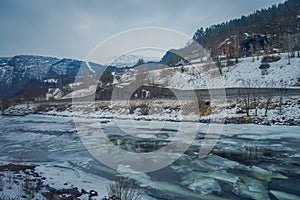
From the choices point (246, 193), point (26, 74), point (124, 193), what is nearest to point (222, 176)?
point (246, 193)

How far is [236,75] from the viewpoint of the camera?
125ft

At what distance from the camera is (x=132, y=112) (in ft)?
94.8

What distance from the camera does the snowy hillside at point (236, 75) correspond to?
31.8 meters

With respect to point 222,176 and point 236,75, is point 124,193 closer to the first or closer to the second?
point 222,176

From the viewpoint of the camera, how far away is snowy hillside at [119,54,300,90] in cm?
3180

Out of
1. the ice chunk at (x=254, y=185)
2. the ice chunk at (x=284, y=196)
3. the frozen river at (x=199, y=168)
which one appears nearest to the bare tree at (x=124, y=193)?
the frozen river at (x=199, y=168)

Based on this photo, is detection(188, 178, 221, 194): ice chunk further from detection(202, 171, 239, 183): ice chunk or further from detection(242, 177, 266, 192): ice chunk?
detection(242, 177, 266, 192): ice chunk

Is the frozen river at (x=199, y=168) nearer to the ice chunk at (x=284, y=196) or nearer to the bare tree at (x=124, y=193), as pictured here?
the ice chunk at (x=284, y=196)

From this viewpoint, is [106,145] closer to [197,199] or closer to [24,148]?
[24,148]

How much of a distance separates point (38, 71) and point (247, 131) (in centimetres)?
18031

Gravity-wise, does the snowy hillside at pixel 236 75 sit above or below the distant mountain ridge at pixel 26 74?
below

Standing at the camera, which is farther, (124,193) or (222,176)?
(222,176)

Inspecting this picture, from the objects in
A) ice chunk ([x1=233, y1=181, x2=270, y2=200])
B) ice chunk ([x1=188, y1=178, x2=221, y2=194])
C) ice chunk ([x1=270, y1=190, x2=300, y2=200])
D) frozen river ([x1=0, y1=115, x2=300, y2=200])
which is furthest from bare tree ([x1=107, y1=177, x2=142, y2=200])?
ice chunk ([x1=270, y1=190, x2=300, y2=200])

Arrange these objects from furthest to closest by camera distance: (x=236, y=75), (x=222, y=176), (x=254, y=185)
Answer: (x=236, y=75) < (x=222, y=176) < (x=254, y=185)
